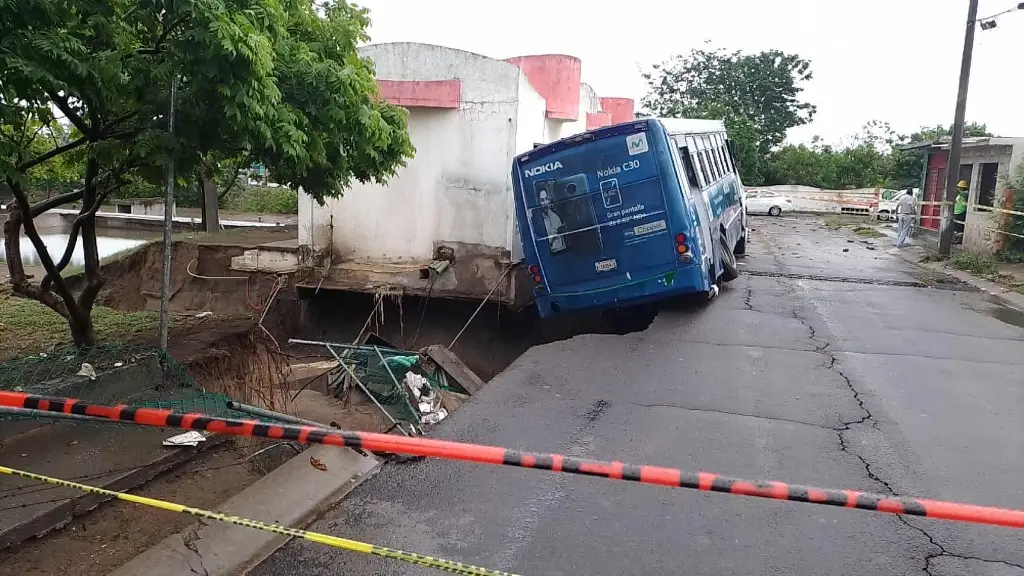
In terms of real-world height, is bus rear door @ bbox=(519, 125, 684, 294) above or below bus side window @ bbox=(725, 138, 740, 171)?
below

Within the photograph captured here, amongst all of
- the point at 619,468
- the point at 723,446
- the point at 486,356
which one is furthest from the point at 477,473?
the point at 486,356

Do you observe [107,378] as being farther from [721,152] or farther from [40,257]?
[721,152]

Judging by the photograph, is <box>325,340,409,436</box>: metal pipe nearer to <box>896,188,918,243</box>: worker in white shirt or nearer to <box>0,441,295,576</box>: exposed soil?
<box>0,441,295,576</box>: exposed soil

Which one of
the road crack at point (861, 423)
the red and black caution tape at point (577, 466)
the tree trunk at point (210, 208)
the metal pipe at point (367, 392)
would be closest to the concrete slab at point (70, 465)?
the metal pipe at point (367, 392)

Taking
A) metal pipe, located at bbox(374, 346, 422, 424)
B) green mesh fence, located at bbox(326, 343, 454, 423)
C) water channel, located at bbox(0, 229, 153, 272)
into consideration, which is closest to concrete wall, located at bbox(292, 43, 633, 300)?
green mesh fence, located at bbox(326, 343, 454, 423)

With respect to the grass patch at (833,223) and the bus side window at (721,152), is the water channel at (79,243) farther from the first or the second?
the grass patch at (833,223)

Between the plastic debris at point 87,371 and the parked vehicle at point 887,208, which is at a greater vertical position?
the parked vehicle at point 887,208

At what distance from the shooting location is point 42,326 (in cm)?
1078

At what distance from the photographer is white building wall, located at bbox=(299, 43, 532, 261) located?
12266 mm

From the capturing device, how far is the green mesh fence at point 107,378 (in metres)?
5.80

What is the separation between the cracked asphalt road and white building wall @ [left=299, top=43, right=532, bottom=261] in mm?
4651

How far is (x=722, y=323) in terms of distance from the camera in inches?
368

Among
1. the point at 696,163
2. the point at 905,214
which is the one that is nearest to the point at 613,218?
the point at 696,163

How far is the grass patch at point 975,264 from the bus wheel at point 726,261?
550 centimetres
